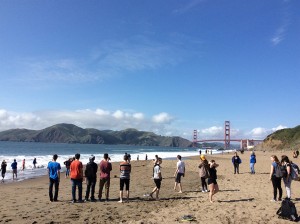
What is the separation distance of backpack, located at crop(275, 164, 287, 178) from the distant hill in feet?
245

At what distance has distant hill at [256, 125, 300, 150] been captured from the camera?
8529 centimetres

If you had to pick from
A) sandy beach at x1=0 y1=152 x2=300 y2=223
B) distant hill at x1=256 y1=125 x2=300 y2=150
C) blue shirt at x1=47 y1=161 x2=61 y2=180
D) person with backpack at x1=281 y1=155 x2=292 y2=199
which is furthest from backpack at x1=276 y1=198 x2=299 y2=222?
distant hill at x1=256 y1=125 x2=300 y2=150

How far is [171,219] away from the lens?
9.70m

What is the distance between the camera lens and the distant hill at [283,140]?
85.3m

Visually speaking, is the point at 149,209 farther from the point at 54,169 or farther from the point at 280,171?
the point at 280,171

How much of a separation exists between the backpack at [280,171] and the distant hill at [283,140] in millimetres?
74572

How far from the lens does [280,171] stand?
39.2ft

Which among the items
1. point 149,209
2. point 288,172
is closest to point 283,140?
point 288,172

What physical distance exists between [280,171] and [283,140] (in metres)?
89.1

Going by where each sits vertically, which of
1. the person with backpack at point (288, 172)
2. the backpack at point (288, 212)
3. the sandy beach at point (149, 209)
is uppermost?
the person with backpack at point (288, 172)

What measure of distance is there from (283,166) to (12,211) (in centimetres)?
1014

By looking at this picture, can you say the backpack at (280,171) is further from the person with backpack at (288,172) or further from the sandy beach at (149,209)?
the sandy beach at (149,209)

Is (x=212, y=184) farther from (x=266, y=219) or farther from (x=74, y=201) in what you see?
(x=74, y=201)

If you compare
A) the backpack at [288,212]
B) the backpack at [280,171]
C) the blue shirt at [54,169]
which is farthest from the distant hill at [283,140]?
the blue shirt at [54,169]
